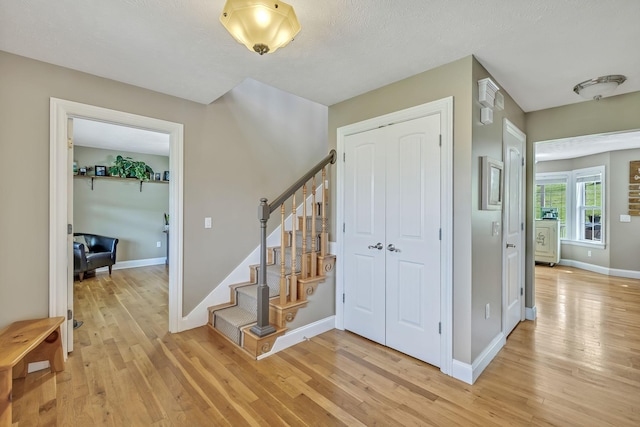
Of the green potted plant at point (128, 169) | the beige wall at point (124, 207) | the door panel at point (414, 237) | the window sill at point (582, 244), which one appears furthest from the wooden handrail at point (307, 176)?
the window sill at point (582, 244)

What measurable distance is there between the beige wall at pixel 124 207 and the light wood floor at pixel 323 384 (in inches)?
130

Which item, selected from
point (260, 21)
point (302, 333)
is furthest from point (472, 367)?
point (260, 21)

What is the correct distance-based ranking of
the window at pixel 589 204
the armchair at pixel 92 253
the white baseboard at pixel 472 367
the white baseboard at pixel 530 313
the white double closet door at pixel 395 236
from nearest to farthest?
1. the white baseboard at pixel 472 367
2. the white double closet door at pixel 395 236
3. the white baseboard at pixel 530 313
4. the armchair at pixel 92 253
5. the window at pixel 589 204

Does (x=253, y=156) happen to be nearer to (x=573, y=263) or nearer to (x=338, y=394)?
(x=338, y=394)

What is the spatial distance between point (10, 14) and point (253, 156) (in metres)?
2.15

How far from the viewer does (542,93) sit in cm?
288

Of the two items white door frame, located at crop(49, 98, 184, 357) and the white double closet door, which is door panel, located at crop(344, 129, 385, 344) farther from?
white door frame, located at crop(49, 98, 184, 357)

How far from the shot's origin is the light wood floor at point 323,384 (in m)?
1.80

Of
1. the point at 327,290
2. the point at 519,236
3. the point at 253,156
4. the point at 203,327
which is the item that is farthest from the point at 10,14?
the point at 519,236

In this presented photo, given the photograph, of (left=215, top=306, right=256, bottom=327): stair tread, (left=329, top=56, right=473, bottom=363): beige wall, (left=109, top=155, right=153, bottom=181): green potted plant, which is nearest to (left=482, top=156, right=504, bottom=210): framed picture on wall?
(left=329, top=56, right=473, bottom=363): beige wall

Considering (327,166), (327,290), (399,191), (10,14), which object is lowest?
(327,290)

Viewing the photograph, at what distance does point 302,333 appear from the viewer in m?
2.82

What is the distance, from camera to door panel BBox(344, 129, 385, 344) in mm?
2754

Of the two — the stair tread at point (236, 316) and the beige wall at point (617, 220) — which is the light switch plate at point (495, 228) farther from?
the beige wall at point (617, 220)
